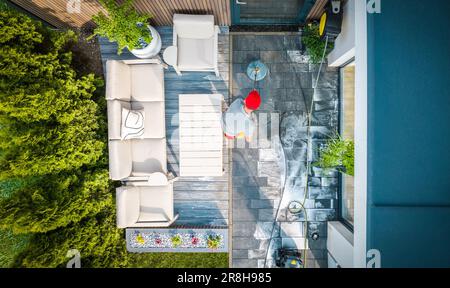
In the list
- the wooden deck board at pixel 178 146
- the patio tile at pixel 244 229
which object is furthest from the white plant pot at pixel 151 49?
the patio tile at pixel 244 229

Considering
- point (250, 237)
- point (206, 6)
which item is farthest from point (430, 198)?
point (206, 6)

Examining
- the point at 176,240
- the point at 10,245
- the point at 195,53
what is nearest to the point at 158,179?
the point at 176,240

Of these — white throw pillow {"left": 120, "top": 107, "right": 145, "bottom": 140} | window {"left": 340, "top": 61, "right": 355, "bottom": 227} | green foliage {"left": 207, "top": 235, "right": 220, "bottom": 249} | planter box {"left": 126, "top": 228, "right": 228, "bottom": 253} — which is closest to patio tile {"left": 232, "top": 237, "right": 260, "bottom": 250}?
planter box {"left": 126, "top": 228, "right": 228, "bottom": 253}

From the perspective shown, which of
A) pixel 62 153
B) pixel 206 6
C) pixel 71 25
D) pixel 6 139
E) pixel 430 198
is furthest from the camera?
pixel 71 25

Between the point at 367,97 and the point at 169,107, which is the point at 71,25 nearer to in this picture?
the point at 169,107

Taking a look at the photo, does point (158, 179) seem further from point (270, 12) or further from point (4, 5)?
point (4, 5)

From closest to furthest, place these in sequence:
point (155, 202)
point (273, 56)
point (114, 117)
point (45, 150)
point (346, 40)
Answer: point (45, 150)
point (346, 40)
point (114, 117)
point (155, 202)
point (273, 56)
